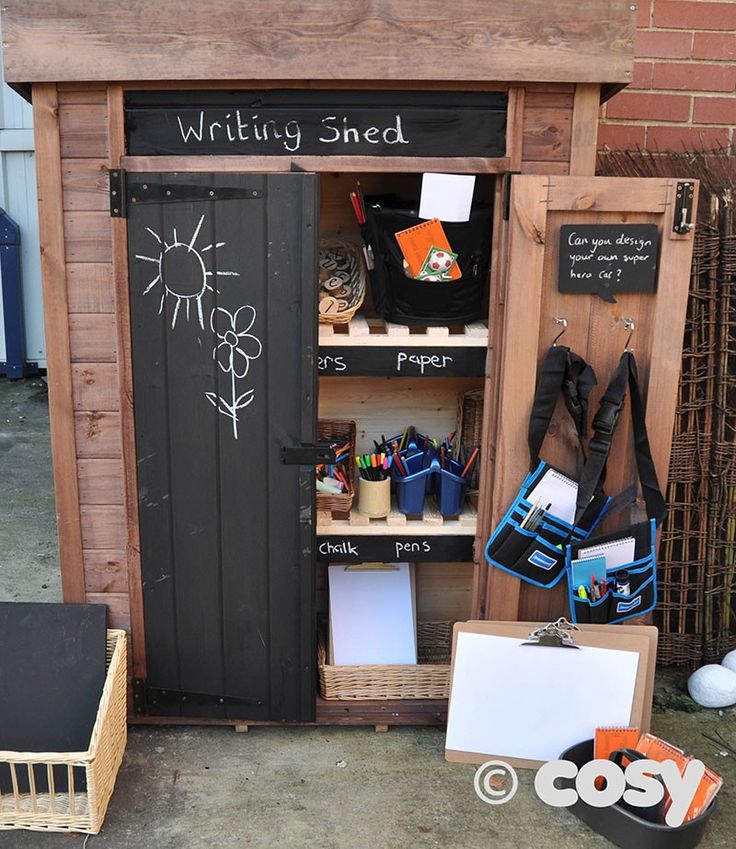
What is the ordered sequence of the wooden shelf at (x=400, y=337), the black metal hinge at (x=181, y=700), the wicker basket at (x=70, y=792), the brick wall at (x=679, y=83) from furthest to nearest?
the brick wall at (x=679, y=83)
the black metal hinge at (x=181, y=700)
the wooden shelf at (x=400, y=337)
the wicker basket at (x=70, y=792)

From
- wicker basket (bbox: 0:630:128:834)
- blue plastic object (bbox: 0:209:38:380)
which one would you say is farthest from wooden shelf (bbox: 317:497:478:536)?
blue plastic object (bbox: 0:209:38:380)

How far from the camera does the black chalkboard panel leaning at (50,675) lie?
2.94 meters

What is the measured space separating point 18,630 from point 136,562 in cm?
43

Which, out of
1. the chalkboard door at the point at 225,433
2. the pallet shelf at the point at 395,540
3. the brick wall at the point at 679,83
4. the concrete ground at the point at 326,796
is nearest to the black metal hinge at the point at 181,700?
the chalkboard door at the point at 225,433

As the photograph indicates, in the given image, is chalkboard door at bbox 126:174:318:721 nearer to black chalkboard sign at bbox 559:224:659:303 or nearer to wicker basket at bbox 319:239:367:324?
wicker basket at bbox 319:239:367:324

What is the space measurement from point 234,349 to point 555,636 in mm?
1395

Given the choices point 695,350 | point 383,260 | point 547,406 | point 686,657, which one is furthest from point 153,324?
point 686,657

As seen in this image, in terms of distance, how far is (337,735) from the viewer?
130 inches

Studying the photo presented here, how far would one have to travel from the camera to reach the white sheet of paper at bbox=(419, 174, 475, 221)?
115 inches

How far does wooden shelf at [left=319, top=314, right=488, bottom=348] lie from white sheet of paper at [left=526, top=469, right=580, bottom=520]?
49 centimetres

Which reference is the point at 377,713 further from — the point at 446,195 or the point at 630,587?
the point at 446,195

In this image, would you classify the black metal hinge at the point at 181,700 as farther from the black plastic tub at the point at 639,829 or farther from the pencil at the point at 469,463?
the black plastic tub at the point at 639,829

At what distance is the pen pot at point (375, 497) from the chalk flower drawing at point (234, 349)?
58 cm

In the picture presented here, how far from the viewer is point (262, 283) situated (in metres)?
2.89
